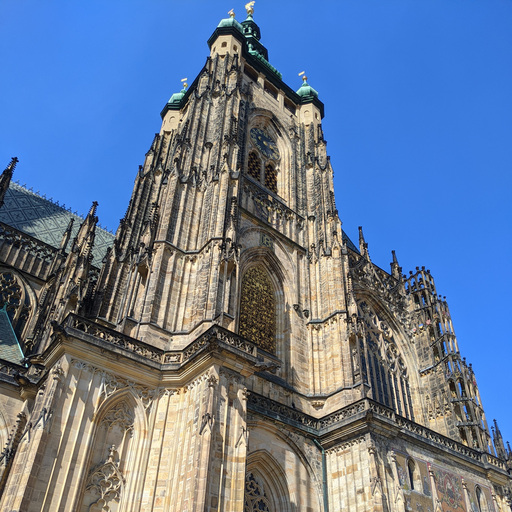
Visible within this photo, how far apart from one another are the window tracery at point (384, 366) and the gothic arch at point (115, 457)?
10723 millimetres

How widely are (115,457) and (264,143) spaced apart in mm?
18779

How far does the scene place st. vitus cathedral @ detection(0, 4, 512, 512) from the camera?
40.9ft

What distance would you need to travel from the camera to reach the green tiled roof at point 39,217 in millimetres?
28453

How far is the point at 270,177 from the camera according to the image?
1038 inches

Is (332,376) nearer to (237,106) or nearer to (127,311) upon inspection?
(127,311)

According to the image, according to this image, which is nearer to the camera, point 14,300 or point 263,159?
point 14,300

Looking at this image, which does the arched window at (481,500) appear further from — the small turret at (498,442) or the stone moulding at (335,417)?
the small turret at (498,442)

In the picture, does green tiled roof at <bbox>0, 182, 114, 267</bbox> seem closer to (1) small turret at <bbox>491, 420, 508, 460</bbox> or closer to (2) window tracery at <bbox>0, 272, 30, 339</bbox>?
(2) window tracery at <bbox>0, 272, 30, 339</bbox>

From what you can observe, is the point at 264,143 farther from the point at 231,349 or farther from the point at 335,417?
the point at 231,349

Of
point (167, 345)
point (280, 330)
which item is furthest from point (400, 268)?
point (167, 345)

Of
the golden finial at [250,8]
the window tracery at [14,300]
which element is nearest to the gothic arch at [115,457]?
the window tracery at [14,300]

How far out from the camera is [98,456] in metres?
12.4

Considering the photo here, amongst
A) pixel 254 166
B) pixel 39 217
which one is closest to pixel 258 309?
pixel 254 166

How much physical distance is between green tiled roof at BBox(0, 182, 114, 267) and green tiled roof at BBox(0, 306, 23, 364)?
771cm
